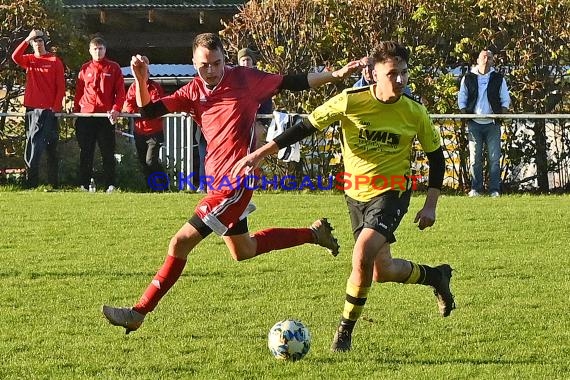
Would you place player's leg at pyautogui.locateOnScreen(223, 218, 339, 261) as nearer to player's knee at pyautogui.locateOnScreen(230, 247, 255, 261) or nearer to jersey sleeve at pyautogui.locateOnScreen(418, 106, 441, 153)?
player's knee at pyautogui.locateOnScreen(230, 247, 255, 261)

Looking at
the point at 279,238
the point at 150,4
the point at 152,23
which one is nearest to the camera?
the point at 279,238

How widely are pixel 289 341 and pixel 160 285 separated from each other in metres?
1.18

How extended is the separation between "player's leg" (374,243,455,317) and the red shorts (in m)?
0.90

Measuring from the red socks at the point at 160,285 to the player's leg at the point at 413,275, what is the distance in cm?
120

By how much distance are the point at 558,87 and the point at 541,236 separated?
491 centimetres

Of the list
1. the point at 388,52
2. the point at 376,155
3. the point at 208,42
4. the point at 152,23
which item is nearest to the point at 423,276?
the point at 376,155

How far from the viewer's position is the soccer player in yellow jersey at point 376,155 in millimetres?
6098

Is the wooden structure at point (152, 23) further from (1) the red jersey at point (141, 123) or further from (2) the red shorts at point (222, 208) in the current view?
(2) the red shorts at point (222, 208)

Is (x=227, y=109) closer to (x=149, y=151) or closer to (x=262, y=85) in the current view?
(x=262, y=85)

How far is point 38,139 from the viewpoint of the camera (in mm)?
14219

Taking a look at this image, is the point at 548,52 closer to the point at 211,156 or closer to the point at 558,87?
the point at 558,87

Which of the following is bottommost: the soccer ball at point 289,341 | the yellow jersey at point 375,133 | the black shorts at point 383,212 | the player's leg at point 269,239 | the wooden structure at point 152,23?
the soccer ball at point 289,341

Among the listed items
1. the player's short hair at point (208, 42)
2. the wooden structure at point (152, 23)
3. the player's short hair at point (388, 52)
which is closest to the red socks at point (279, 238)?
the player's short hair at point (208, 42)

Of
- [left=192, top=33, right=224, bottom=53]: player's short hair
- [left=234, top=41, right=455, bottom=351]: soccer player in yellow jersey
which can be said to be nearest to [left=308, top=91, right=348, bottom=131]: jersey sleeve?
[left=234, top=41, right=455, bottom=351]: soccer player in yellow jersey
